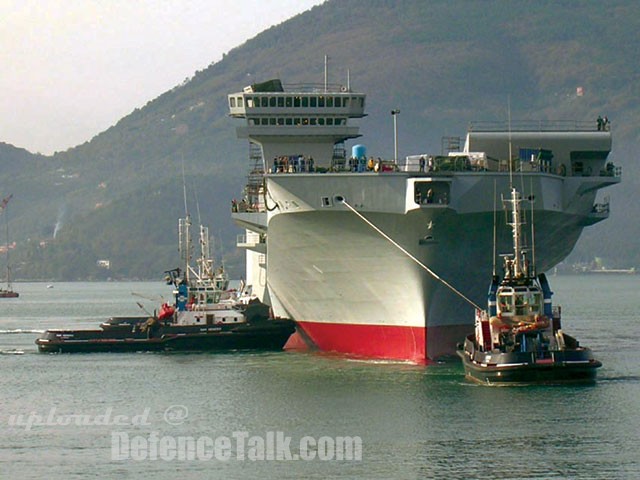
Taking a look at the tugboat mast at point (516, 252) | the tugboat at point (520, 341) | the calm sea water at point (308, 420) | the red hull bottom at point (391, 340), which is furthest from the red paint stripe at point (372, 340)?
the tugboat mast at point (516, 252)

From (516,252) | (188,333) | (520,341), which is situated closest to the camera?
(520,341)

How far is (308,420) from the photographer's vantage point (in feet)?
138

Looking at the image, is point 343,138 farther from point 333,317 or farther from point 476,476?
point 476,476

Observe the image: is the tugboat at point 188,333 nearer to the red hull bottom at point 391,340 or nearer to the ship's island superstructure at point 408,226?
the ship's island superstructure at point 408,226

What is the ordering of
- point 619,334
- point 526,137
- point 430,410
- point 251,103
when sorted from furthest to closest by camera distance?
point 619,334 < point 251,103 < point 526,137 < point 430,410

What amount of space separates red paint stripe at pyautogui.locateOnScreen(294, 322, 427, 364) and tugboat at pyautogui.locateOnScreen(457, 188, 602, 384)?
3951 millimetres

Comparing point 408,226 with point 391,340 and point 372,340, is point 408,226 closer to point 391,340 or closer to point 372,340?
point 391,340

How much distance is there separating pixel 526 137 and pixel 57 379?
20.1 m

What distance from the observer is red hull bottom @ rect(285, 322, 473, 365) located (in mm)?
54125

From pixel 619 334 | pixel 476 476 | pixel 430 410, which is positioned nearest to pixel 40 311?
pixel 619 334

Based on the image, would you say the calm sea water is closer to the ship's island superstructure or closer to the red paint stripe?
the red paint stripe

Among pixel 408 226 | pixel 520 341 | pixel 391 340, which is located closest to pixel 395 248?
Result: pixel 408 226

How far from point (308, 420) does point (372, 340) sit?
1474 cm

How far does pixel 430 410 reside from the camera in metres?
43.7
